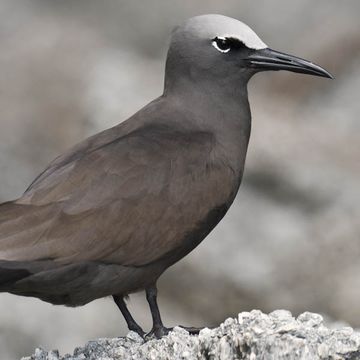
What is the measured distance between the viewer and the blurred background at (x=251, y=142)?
14625mm

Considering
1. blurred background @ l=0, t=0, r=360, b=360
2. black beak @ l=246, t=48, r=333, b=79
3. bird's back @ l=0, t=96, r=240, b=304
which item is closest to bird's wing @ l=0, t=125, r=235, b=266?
bird's back @ l=0, t=96, r=240, b=304

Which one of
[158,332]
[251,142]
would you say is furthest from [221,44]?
[251,142]

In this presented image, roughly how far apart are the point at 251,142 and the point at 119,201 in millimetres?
5336

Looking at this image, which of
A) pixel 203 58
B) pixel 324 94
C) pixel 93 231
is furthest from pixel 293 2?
pixel 93 231

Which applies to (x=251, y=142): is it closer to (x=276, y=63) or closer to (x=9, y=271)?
(x=276, y=63)

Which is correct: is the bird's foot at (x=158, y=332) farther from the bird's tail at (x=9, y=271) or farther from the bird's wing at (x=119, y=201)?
the bird's tail at (x=9, y=271)

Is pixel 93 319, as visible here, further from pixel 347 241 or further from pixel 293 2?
pixel 293 2

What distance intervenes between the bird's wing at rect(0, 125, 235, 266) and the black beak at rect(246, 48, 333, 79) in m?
0.65

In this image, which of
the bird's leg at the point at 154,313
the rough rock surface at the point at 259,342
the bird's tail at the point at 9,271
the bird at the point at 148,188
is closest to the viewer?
the rough rock surface at the point at 259,342

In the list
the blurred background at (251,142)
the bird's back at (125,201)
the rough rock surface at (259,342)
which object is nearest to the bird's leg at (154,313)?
the bird's back at (125,201)

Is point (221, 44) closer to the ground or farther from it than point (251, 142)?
closer to the ground

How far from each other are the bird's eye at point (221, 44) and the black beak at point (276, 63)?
0.16m

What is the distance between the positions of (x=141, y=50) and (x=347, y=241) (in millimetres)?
2887

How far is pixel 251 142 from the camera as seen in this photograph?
14961 mm
